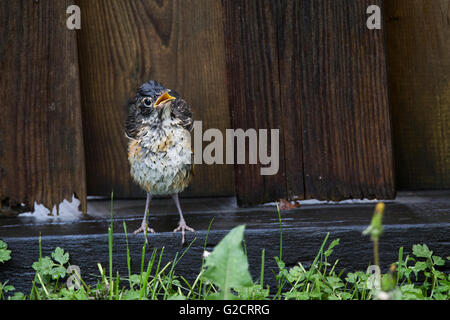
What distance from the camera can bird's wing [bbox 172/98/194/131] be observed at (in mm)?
3236

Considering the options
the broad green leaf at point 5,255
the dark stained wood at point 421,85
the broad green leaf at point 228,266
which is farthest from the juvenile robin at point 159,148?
the dark stained wood at point 421,85

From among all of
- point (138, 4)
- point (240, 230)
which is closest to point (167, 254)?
point (240, 230)

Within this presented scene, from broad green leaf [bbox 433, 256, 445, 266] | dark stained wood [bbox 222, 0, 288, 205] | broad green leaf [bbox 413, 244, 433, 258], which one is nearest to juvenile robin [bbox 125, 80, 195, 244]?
dark stained wood [bbox 222, 0, 288, 205]

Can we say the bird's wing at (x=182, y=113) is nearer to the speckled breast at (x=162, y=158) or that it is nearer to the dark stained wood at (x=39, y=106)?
the speckled breast at (x=162, y=158)

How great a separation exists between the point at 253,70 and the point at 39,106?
4.11 ft

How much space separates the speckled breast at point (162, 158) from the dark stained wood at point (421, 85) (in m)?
1.41

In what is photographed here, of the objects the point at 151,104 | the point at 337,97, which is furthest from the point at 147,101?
the point at 337,97

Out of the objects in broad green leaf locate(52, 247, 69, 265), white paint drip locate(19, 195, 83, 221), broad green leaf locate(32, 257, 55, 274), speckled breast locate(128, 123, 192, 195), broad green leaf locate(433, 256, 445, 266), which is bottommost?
broad green leaf locate(433, 256, 445, 266)

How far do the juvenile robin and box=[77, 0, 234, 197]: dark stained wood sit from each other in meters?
0.56

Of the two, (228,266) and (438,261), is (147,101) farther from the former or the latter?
(438,261)

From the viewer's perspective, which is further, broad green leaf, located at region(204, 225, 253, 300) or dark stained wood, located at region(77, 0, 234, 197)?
dark stained wood, located at region(77, 0, 234, 197)

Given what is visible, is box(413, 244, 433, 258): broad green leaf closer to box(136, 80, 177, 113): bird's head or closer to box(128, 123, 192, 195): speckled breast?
box(128, 123, 192, 195): speckled breast

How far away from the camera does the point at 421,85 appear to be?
3643 mm
